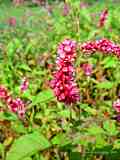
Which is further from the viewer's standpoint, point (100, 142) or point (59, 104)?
point (59, 104)

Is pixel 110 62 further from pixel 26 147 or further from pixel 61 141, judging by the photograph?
pixel 26 147

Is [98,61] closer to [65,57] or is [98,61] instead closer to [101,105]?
[101,105]

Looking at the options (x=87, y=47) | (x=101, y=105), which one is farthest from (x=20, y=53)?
(x=87, y=47)

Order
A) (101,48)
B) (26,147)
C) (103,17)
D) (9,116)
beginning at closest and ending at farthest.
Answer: (26,147) → (9,116) → (101,48) → (103,17)

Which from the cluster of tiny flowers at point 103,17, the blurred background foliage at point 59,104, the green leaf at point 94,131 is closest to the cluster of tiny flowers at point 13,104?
the blurred background foliage at point 59,104

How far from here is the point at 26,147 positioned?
1.80 m

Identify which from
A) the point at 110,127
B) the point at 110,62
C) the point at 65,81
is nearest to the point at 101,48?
the point at 110,127

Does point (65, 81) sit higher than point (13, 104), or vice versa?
point (65, 81)

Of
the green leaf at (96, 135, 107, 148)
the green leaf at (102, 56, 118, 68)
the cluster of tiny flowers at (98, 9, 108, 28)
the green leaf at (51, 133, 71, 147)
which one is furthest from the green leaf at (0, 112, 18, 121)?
the cluster of tiny flowers at (98, 9, 108, 28)

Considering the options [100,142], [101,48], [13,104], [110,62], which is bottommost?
[110,62]

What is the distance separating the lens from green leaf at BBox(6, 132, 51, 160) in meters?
1.77

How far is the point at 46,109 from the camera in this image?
294 cm

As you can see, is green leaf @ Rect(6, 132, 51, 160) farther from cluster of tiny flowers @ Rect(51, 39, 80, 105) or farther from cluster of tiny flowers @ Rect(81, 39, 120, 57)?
cluster of tiny flowers @ Rect(81, 39, 120, 57)

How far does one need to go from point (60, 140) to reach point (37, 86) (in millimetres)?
1375
